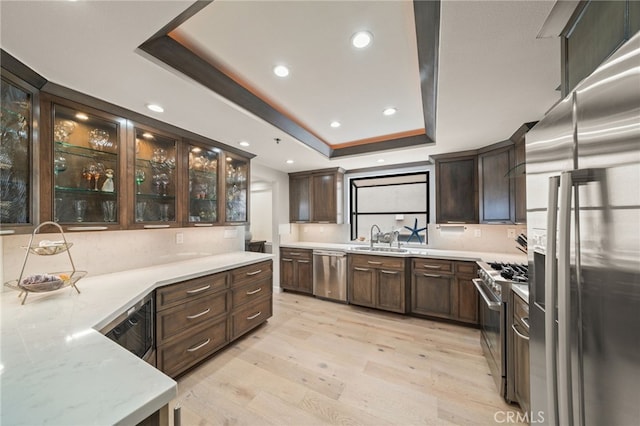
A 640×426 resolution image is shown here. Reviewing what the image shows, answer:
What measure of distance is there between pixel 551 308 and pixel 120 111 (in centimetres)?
291

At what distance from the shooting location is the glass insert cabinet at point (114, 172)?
1.62 m

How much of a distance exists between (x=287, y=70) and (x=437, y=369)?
9.50ft

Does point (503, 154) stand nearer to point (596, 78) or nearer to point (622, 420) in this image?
point (596, 78)

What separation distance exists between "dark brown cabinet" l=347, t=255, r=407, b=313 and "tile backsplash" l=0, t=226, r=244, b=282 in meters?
2.05

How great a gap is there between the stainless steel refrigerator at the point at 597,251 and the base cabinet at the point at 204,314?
228 centimetres

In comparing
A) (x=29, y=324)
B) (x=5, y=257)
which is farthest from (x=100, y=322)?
(x=5, y=257)

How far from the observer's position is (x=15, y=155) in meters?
1.43

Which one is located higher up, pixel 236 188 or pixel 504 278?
pixel 236 188

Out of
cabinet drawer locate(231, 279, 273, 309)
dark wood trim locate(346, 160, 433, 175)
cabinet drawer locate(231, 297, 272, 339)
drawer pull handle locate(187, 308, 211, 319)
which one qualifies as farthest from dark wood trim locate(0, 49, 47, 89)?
dark wood trim locate(346, 160, 433, 175)

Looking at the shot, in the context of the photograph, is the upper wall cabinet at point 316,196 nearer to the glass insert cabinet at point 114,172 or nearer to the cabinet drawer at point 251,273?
the cabinet drawer at point 251,273

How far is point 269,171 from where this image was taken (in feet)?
14.1

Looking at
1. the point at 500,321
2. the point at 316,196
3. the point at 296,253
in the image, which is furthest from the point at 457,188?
the point at 296,253

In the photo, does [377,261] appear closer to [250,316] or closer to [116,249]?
[250,316]

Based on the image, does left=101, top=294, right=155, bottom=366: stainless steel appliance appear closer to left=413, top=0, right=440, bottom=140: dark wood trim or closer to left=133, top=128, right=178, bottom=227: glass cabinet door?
left=133, top=128, right=178, bottom=227: glass cabinet door
